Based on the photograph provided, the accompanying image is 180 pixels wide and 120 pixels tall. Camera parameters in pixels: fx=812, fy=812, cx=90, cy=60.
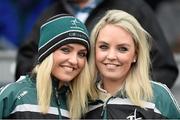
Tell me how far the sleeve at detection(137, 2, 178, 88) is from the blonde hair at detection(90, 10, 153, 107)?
0.99 metres

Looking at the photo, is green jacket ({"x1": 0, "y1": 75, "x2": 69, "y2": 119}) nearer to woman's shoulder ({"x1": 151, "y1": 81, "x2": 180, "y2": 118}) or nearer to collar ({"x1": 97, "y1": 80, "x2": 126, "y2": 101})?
collar ({"x1": 97, "y1": 80, "x2": 126, "y2": 101})

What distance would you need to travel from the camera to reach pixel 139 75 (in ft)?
15.5

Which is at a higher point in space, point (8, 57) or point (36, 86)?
point (8, 57)

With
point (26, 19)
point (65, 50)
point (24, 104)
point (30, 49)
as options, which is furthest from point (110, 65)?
point (26, 19)

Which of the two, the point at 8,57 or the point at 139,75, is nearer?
the point at 139,75

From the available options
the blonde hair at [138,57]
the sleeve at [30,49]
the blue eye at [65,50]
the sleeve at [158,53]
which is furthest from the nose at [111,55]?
the sleeve at [30,49]

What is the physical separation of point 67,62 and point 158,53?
4.31ft

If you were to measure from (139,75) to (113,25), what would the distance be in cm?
33

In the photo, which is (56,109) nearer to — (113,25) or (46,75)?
(46,75)

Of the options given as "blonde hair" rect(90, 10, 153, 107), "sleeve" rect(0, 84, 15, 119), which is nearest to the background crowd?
"blonde hair" rect(90, 10, 153, 107)

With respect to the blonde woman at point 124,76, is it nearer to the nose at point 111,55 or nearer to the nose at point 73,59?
the nose at point 111,55

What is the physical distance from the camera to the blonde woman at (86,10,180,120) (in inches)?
181

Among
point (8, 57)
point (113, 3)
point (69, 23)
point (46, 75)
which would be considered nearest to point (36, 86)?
point (46, 75)

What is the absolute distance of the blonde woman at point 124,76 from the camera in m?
4.59
